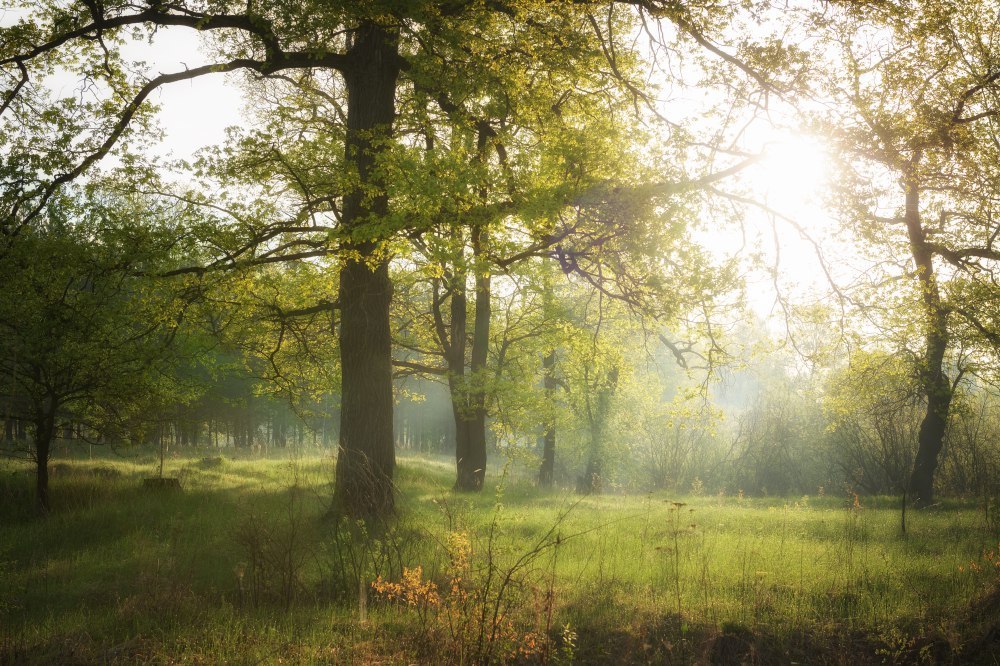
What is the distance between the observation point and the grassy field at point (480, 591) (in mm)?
5262

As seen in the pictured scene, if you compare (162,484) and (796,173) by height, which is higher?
(796,173)

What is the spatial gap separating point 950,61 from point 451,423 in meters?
45.7

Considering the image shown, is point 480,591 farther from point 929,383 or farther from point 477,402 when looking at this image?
point 929,383

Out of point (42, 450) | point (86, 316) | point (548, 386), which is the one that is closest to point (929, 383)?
point (548, 386)

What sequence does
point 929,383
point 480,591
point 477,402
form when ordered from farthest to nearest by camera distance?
point 477,402, point 929,383, point 480,591

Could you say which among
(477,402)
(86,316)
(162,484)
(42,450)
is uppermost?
(86,316)

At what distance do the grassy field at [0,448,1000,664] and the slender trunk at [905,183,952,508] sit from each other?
5.93 m

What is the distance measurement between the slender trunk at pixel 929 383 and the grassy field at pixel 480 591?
5.93m

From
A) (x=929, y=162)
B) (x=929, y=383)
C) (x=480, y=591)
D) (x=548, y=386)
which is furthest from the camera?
(x=548, y=386)

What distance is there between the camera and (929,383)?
16.3 metres

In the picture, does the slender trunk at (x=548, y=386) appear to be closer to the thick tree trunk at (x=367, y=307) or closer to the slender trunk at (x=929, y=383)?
the thick tree trunk at (x=367, y=307)

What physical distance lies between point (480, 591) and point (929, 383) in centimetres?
1634

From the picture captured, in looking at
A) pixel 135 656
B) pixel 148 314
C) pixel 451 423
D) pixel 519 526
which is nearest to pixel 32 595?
pixel 135 656

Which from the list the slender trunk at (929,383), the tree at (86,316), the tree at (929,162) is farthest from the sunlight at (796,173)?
the tree at (86,316)
